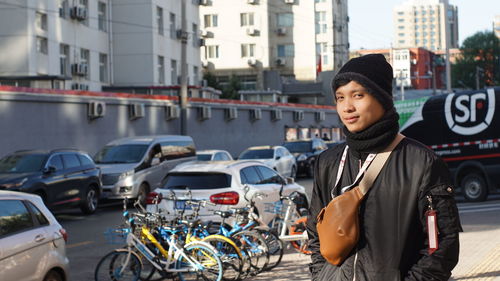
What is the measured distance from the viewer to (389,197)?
352cm

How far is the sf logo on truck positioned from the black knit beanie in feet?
62.3

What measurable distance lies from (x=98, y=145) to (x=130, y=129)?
2.88 m

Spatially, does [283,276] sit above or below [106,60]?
below

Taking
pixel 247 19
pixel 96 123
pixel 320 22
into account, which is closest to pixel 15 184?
pixel 96 123

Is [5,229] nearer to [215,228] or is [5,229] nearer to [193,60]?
Result: [215,228]

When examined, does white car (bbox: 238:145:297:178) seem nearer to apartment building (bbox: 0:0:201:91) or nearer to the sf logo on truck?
apartment building (bbox: 0:0:201:91)

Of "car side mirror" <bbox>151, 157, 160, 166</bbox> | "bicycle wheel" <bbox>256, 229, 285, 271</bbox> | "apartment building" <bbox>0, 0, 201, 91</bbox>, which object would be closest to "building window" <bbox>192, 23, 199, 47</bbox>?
"apartment building" <bbox>0, 0, 201, 91</bbox>

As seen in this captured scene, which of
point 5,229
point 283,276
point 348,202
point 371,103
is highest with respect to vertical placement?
point 371,103

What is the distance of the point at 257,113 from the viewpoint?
5088cm

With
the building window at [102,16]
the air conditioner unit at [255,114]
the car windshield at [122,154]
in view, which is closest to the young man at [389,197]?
the car windshield at [122,154]

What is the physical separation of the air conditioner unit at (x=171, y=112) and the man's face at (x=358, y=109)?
3569cm

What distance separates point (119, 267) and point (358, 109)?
7.52 m

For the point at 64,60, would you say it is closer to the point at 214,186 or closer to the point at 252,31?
the point at 214,186

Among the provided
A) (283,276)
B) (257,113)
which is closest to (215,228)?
(283,276)
